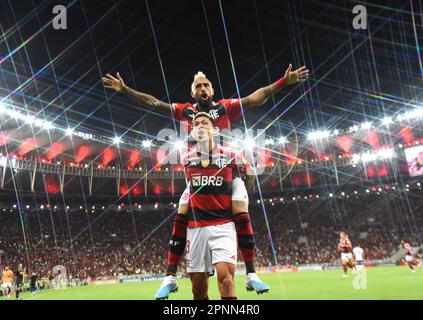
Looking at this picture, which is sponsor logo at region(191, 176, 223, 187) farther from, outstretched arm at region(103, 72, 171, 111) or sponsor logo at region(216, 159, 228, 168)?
outstretched arm at region(103, 72, 171, 111)

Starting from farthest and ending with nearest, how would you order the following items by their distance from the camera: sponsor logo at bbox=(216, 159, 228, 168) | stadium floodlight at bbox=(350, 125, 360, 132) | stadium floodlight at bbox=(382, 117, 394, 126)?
stadium floodlight at bbox=(350, 125, 360, 132) < stadium floodlight at bbox=(382, 117, 394, 126) < sponsor logo at bbox=(216, 159, 228, 168)

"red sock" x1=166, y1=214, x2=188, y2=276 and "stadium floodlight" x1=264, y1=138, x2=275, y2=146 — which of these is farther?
"stadium floodlight" x1=264, y1=138, x2=275, y2=146

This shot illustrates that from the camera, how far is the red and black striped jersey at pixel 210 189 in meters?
4.64

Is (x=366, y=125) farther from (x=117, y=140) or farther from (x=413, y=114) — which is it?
(x=117, y=140)

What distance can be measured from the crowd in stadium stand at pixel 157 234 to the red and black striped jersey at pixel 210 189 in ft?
117

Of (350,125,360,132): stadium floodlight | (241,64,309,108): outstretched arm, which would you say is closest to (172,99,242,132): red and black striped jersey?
(241,64,309,108): outstretched arm

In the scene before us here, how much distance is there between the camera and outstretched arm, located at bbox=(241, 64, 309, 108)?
513 cm

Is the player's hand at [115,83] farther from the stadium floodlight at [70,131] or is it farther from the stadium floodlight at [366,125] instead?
the stadium floodlight at [366,125]

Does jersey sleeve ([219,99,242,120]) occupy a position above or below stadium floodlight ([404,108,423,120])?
below

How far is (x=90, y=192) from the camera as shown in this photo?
46219 millimetres

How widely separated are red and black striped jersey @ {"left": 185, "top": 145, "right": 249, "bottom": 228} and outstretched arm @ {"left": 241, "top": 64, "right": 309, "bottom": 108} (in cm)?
93
